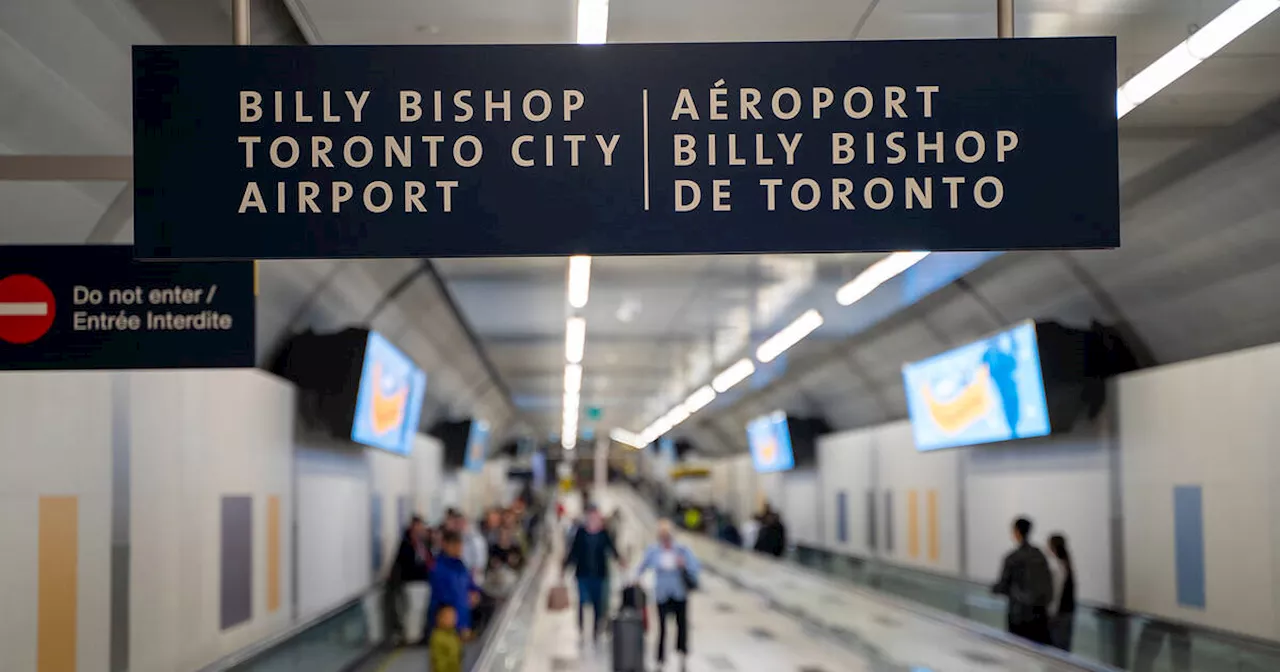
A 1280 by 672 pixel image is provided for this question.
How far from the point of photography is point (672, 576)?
14195 millimetres

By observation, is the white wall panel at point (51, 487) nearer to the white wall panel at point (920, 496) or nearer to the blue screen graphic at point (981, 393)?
the blue screen graphic at point (981, 393)

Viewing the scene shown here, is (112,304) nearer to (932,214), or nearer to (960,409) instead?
(932,214)

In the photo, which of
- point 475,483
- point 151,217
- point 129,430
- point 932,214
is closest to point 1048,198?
point 932,214

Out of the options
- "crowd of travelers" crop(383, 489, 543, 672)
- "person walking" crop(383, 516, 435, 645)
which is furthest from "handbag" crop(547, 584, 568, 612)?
"person walking" crop(383, 516, 435, 645)

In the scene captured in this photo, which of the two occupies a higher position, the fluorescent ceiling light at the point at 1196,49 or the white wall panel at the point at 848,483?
the fluorescent ceiling light at the point at 1196,49

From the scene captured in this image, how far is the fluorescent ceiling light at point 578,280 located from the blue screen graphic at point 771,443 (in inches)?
571

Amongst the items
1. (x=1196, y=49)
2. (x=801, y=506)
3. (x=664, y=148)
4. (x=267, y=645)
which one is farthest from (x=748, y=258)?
(x=801, y=506)

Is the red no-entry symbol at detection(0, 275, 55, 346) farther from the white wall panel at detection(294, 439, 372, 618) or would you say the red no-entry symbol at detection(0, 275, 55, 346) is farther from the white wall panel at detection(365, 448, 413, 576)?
the white wall panel at detection(365, 448, 413, 576)

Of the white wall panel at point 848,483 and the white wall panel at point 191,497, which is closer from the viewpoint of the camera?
the white wall panel at point 191,497

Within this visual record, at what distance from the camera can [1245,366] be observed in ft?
39.7

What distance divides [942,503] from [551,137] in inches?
719

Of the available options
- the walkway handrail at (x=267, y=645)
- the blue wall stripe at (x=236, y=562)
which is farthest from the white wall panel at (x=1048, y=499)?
the blue wall stripe at (x=236, y=562)

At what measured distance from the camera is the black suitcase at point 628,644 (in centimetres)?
1338

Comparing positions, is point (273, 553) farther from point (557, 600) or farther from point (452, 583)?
point (557, 600)
